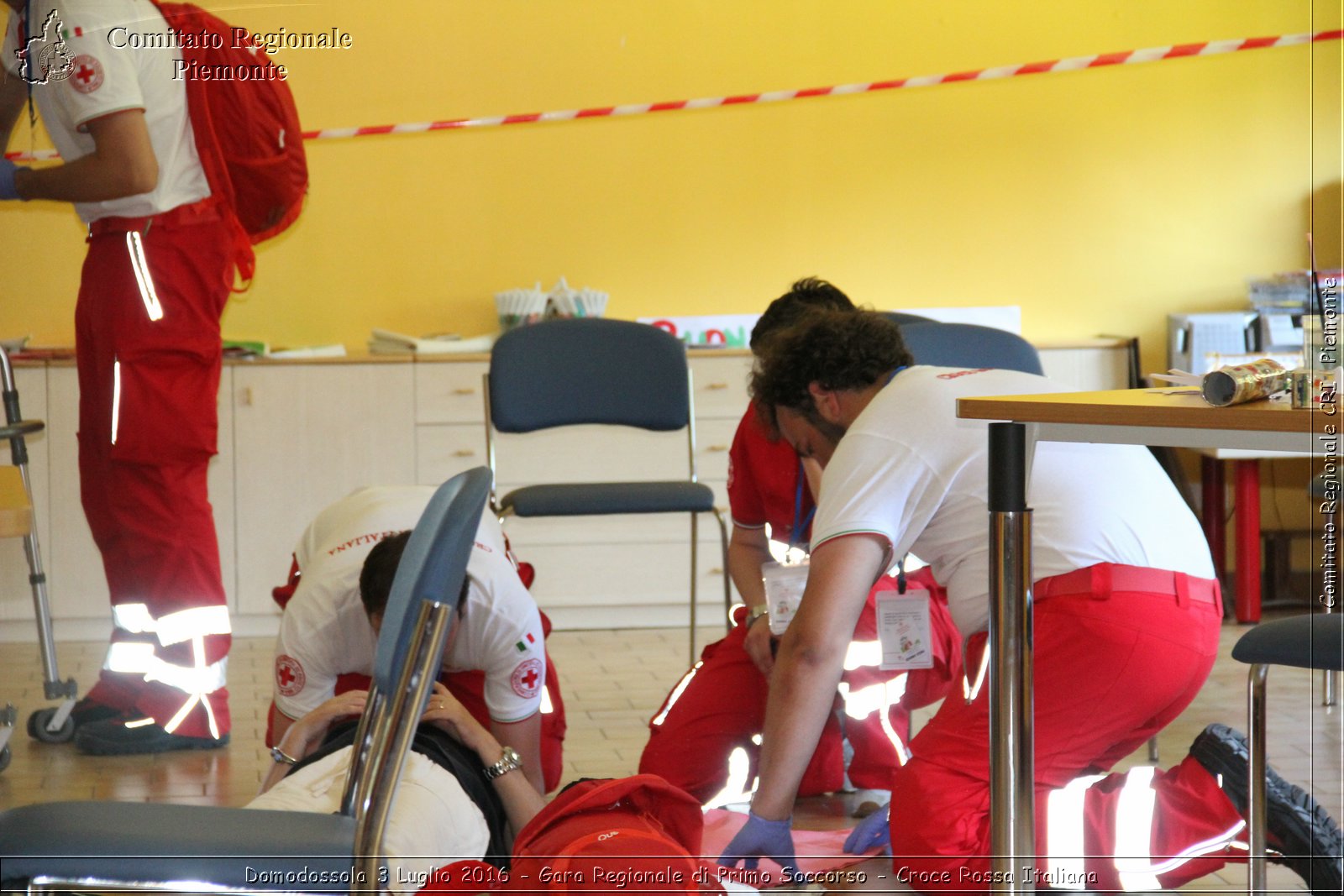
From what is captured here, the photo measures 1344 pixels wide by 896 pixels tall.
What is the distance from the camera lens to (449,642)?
1.89m

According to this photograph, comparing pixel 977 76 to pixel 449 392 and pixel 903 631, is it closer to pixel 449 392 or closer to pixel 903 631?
pixel 449 392

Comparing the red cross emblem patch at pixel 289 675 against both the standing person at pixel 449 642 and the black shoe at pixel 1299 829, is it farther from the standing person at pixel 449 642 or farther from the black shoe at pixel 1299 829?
the black shoe at pixel 1299 829

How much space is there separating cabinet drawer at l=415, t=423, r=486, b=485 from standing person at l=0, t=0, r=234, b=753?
1.15 metres

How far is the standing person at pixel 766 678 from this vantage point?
2.09 metres

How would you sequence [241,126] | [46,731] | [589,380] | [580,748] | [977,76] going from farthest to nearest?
[977,76]
[589,380]
[580,748]
[46,731]
[241,126]

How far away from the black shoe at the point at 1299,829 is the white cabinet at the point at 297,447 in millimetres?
2425

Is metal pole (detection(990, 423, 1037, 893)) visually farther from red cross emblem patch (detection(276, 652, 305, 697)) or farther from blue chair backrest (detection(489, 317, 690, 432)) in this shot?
blue chair backrest (detection(489, 317, 690, 432))

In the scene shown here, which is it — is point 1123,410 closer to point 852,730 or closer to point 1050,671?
point 1050,671

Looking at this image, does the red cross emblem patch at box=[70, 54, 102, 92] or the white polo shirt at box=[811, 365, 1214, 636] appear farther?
the red cross emblem patch at box=[70, 54, 102, 92]

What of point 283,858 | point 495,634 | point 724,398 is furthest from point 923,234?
point 283,858

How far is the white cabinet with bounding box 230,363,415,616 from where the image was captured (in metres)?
3.44

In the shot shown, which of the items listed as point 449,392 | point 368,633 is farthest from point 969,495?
point 449,392

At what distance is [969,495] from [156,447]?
138 cm

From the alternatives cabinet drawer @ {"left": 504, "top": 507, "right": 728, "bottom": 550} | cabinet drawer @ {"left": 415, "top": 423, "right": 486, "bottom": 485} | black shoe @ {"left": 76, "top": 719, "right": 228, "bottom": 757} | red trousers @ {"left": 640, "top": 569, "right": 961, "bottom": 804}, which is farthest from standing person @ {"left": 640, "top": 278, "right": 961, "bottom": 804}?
cabinet drawer @ {"left": 415, "top": 423, "right": 486, "bottom": 485}
